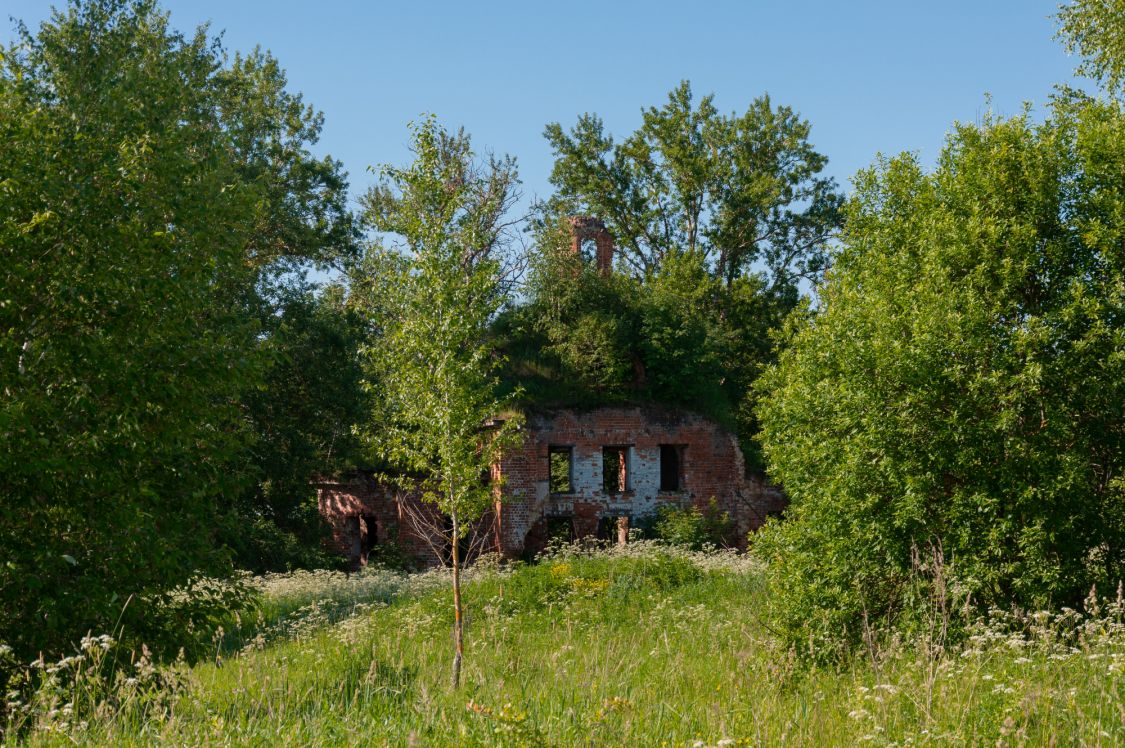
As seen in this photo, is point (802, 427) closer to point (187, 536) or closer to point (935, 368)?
point (935, 368)

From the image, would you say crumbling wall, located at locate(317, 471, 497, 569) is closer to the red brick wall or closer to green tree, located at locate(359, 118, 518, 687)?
the red brick wall

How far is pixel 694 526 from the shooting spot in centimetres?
2542

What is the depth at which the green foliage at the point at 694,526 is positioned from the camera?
25.0 metres

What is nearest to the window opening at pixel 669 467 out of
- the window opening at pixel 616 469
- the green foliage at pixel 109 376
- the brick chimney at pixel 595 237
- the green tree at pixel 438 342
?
the window opening at pixel 616 469

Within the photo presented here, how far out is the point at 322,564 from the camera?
23.6m

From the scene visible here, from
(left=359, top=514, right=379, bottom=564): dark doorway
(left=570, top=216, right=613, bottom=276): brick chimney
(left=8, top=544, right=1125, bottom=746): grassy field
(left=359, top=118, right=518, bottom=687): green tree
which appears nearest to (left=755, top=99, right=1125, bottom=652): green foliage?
(left=8, top=544, right=1125, bottom=746): grassy field

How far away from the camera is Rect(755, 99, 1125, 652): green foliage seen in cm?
886

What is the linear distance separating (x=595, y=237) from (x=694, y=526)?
11.4 meters

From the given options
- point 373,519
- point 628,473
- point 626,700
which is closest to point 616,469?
point 628,473

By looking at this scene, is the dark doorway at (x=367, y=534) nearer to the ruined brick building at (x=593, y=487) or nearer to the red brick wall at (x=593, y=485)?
the ruined brick building at (x=593, y=487)

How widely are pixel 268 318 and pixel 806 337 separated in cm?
1625

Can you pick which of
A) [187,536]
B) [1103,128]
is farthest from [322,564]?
[1103,128]

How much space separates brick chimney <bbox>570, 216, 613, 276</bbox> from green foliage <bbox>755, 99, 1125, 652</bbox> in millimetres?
21442

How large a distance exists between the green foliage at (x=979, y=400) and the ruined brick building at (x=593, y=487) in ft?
51.4
